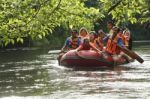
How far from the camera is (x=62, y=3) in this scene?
19.1ft

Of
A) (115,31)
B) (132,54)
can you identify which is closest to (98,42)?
(115,31)

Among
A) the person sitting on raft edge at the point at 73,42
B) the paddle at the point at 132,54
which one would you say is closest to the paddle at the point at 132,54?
the paddle at the point at 132,54

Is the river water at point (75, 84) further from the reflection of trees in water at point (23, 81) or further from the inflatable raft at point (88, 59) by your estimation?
the inflatable raft at point (88, 59)

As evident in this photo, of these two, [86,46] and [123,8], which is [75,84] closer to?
[86,46]

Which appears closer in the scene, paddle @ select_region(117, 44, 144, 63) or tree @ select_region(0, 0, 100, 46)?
tree @ select_region(0, 0, 100, 46)

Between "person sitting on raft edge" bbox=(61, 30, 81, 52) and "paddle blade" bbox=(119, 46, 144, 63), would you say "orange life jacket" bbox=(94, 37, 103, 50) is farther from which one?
"paddle blade" bbox=(119, 46, 144, 63)

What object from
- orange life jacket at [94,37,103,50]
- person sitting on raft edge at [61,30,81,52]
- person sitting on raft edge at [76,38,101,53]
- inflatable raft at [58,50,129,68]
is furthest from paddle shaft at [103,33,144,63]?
person sitting on raft edge at [61,30,81,52]

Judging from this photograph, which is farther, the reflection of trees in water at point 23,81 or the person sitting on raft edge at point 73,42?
the person sitting on raft edge at point 73,42

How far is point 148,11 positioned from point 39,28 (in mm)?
1803

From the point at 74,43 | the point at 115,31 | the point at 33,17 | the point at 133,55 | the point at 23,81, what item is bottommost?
the point at 23,81

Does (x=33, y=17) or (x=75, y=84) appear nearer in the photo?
(x=33, y=17)

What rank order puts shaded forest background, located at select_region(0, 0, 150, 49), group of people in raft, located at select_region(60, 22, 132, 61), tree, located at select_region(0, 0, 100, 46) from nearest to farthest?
shaded forest background, located at select_region(0, 0, 150, 49), tree, located at select_region(0, 0, 100, 46), group of people in raft, located at select_region(60, 22, 132, 61)

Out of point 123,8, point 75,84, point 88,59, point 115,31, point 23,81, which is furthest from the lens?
point 115,31

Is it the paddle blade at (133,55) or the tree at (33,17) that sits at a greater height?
the tree at (33,17)
